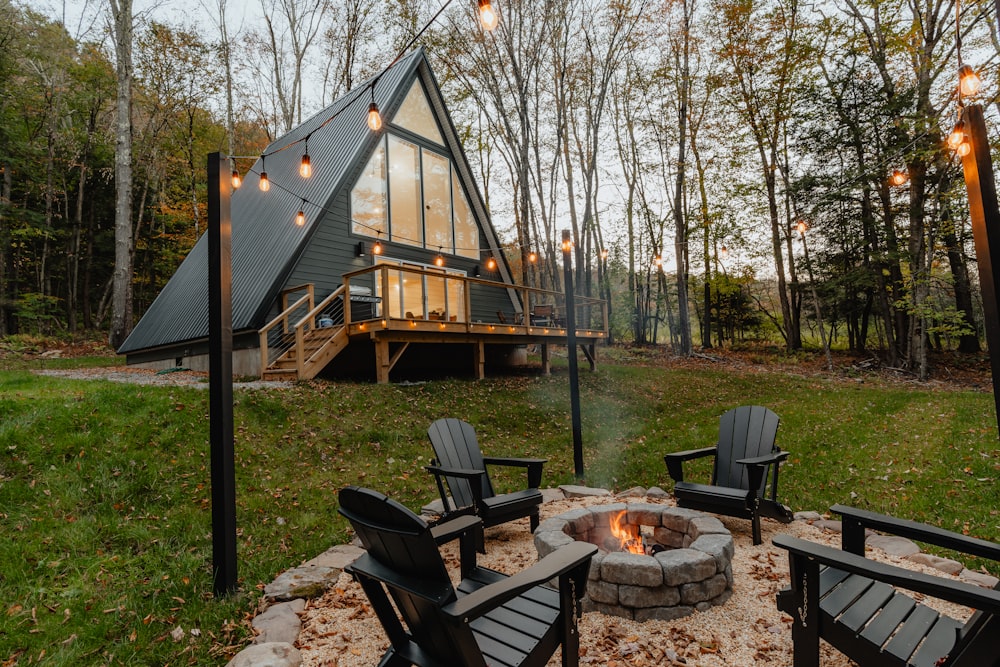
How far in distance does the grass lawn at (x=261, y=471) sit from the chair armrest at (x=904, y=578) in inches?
89.6

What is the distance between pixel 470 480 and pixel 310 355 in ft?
17.7

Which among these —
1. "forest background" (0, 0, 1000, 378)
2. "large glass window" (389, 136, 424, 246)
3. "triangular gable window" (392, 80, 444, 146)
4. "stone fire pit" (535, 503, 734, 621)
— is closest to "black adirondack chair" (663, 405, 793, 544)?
"stone fire pit" (535, 503, 734, 621)

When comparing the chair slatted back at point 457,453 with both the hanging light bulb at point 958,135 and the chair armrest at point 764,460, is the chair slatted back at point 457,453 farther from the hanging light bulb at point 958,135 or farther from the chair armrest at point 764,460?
the hanging light bulb at point 958,135

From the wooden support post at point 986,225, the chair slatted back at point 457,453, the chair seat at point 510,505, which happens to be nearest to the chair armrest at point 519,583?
the chair seat at point 510,505

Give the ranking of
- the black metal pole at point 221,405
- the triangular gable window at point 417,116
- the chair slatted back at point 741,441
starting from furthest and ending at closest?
the triangular gable window at point 417,116 < the chair slatted back at point 741,441 < the black metal pole at point 221,405

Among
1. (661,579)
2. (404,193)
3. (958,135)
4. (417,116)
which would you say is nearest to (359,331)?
(404,193)

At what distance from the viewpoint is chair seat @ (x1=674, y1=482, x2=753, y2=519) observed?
3.36 meters

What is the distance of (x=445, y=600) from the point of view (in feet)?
4.90

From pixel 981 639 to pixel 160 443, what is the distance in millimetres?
5868

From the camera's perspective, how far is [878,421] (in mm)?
6918

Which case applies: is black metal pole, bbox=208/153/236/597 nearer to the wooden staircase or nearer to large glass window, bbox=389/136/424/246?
the wooden staircase

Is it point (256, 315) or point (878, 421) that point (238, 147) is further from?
point (878, 421)

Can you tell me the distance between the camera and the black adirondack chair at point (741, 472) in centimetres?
340

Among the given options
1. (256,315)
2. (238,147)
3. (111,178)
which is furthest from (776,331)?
(111,178)
